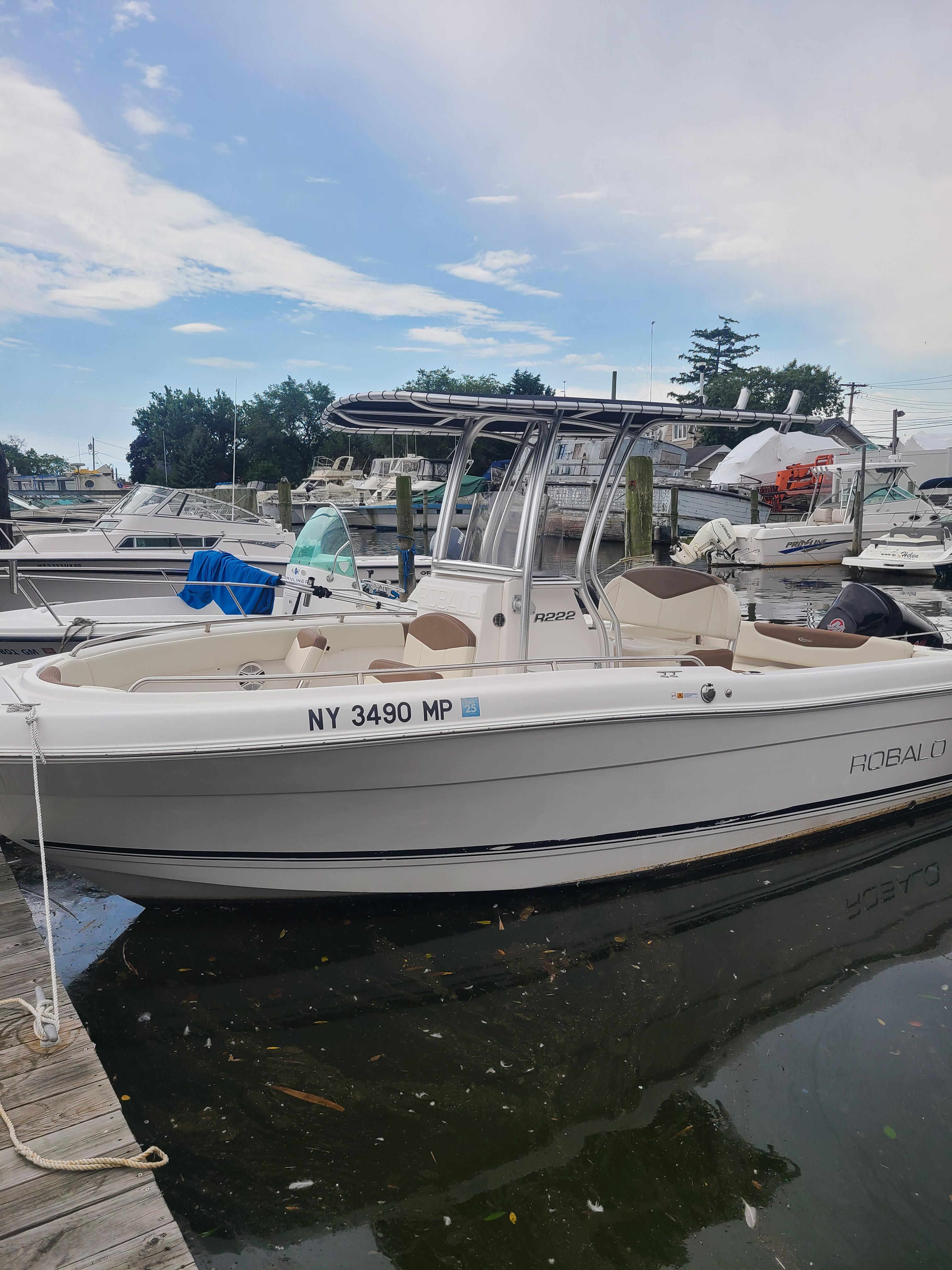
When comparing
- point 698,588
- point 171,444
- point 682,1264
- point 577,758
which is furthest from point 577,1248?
point 171,444

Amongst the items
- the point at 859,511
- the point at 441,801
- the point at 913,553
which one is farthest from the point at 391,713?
the point at 859,511

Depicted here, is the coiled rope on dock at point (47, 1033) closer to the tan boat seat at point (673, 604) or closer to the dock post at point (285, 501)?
the tan boat seat at point (673, 604)

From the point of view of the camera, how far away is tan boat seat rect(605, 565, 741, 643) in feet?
17.9

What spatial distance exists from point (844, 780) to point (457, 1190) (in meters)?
3.33

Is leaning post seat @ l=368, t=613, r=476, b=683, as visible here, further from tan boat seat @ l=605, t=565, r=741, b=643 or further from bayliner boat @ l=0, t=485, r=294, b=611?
bayliner boat @ l=0, t=485, r=294, b=611

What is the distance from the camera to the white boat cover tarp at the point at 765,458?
3269cm

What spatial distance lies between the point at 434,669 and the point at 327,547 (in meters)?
3.42

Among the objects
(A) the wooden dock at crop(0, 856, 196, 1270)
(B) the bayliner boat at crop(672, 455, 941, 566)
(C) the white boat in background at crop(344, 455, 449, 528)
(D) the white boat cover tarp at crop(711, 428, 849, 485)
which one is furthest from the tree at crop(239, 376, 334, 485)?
(A) the wooden dock at crop(0, 856, 196, 1270)

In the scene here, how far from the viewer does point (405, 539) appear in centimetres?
1248

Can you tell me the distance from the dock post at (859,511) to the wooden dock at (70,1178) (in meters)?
21.7

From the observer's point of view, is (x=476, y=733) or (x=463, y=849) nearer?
(x=476, y=733)

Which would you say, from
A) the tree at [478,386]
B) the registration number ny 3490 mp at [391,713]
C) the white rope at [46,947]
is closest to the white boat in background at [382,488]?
the tree at [478,386]

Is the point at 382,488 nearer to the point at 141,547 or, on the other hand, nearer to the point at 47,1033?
the point at 141,547

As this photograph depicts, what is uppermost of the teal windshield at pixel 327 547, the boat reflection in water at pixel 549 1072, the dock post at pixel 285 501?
the dock post at pixel 285 501
